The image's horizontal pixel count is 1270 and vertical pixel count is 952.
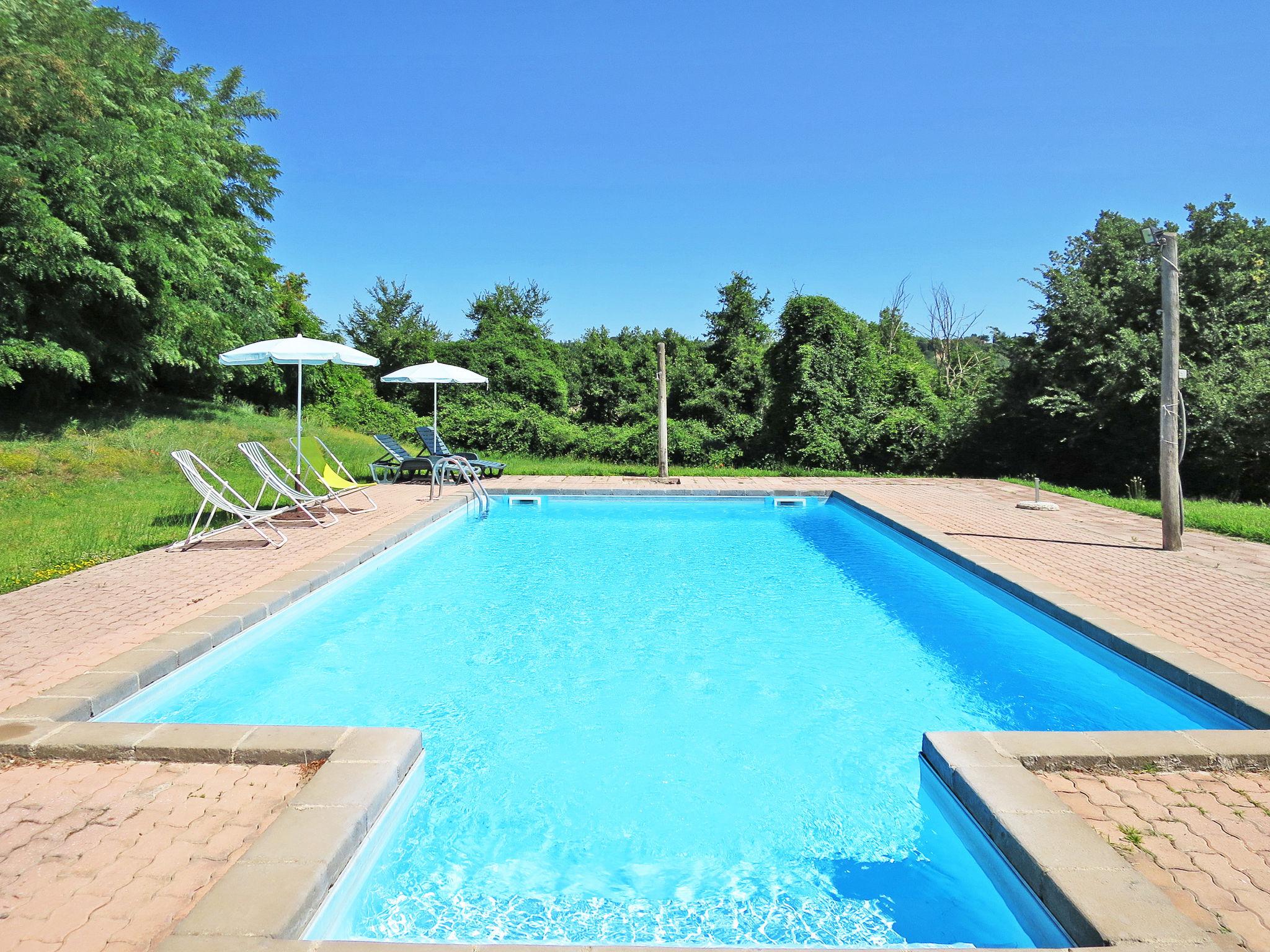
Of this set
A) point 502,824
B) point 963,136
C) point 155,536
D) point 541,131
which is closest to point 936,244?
point 963,136

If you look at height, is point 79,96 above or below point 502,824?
above

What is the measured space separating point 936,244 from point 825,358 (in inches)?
433

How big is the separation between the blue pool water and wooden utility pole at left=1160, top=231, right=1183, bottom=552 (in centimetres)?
200

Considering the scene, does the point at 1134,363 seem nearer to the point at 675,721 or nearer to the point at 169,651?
the point at 675,721

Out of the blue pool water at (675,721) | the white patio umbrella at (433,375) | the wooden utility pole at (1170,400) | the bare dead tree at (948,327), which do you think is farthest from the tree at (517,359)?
the bare dead tree at (948,327)

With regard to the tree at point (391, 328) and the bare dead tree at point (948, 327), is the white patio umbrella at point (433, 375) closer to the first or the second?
the tree at point (391, 328)

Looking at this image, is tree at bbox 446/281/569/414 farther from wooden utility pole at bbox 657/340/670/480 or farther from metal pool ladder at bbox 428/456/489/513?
metal pool ladder at bbox 428/456/489/513

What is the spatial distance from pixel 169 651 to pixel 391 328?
22.1 metres

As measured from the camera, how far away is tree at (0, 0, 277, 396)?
36.8 feet

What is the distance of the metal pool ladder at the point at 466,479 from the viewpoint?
10.5 metres

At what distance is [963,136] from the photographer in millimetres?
15477

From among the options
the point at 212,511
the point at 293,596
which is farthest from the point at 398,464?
the point at 293,596

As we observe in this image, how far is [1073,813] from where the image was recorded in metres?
2.37

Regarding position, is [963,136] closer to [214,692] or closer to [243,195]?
[214,692]
